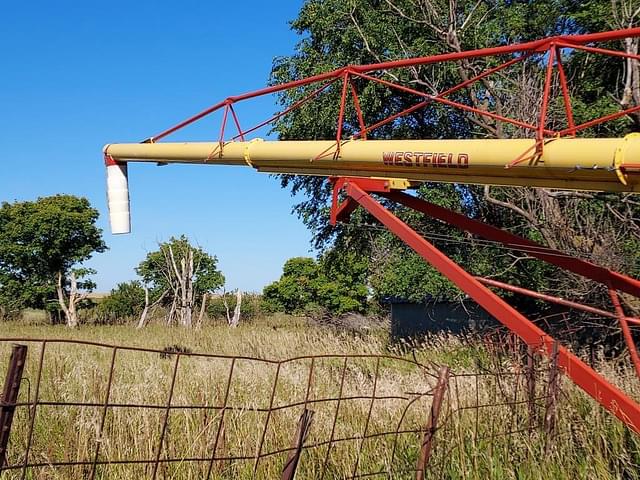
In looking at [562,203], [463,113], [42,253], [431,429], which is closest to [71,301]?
[42,253]

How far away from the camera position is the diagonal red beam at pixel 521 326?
4.92m

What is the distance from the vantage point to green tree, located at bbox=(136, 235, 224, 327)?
74.1 feet

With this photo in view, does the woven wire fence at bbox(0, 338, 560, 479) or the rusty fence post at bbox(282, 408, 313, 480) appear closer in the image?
the rusty fence post at bbox(282, 408, 313, 480)

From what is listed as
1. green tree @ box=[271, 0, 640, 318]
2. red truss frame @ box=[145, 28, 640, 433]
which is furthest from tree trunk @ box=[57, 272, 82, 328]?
red truss frame @ box=[145, 28, 640, 433]

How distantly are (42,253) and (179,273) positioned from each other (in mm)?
6510

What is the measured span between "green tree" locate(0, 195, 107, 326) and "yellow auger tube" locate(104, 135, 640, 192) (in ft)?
62.9

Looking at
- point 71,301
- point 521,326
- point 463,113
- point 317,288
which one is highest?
point 463,113

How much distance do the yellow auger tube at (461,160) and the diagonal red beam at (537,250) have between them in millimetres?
628

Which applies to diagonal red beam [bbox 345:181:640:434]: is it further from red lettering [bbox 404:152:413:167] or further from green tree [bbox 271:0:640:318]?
green tree [bbox 271:0:640:318]

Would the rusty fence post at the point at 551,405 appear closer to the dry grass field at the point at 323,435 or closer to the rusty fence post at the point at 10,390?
the dry grass field at the point at 323,435

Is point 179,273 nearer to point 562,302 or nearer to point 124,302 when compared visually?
point 124,302

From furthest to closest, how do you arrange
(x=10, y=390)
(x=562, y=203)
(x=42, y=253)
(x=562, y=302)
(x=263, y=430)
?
(x=42, y=253), (x=562, y=203), (x=562, y=302), (x=263, y=430), (x=10, y=390)

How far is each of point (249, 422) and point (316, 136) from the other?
1072 centimetres

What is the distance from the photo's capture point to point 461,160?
229 inches
